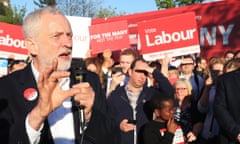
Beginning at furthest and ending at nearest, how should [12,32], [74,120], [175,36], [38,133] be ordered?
[12,32] → [175,36] → [74,120] → [38,133]

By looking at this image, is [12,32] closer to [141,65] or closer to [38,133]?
[141,65]

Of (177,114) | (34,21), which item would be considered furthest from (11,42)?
(34,21)

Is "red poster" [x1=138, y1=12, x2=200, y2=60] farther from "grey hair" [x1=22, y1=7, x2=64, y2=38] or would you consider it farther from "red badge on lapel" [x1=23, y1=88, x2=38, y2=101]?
"red badge on lapel" [x1=23, y1=88, x2=38, y2=101]

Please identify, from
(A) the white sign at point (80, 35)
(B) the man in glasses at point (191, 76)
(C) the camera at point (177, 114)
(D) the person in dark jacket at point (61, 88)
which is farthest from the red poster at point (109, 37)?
(D) the person in dark jacket at point (61, 88)

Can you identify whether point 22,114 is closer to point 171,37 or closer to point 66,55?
point 66,55

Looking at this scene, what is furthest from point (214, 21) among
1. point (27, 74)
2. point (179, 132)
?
point (27, 74)

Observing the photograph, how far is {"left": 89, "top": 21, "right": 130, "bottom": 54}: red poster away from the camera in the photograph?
9.60m

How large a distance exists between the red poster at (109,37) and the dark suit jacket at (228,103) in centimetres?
451

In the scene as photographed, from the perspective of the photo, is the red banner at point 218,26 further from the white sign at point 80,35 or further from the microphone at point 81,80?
the microphone at point 81,80

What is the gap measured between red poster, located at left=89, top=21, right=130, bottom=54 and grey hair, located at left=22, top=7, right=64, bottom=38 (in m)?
6.88

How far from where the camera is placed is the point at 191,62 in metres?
7.23

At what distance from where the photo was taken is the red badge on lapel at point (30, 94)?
2.52 meters

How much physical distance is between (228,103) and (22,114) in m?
3.20

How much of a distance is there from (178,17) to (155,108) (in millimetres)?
2849
